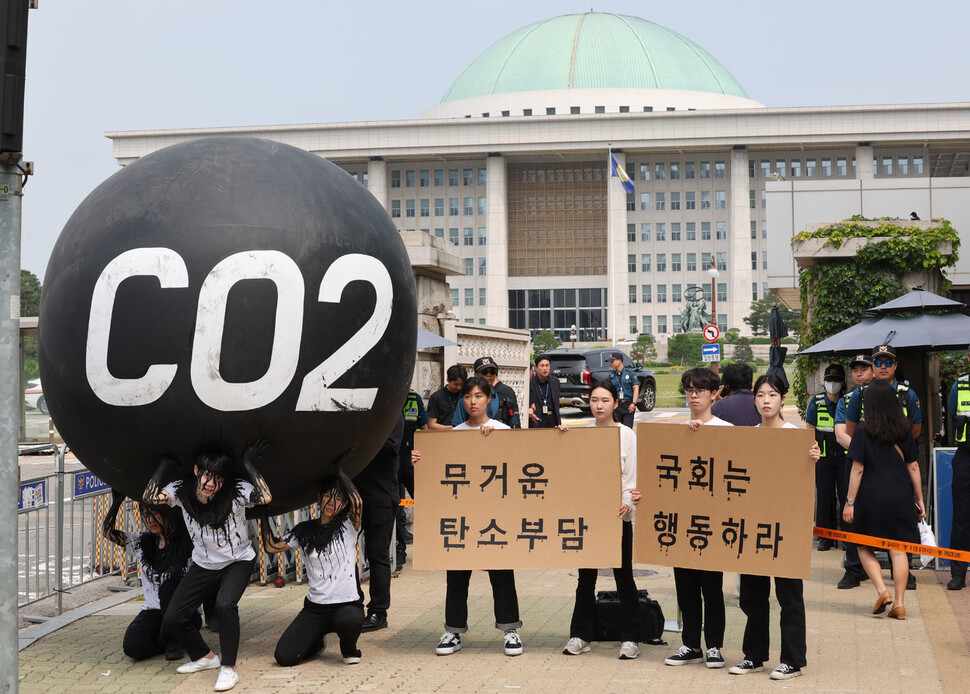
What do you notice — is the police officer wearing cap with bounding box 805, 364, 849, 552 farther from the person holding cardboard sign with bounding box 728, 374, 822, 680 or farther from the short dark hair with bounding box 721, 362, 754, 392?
the person holding cardboard sign with bounding box 728, 374, 822, 680

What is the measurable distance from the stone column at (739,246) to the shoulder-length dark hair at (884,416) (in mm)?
87321

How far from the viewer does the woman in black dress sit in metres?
7.81

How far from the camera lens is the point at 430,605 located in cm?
863

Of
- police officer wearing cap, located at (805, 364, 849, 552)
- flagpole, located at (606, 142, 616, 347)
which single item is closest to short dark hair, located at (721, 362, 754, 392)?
police officer wearing cap, located at (805, 364, 849, 552)

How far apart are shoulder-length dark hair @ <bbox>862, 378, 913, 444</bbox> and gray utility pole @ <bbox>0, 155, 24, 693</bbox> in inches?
228

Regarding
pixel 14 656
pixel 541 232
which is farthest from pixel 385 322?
pixel 541 232

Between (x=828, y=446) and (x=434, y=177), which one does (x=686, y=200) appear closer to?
(x=434, y=177)

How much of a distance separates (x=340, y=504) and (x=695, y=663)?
7.89ft

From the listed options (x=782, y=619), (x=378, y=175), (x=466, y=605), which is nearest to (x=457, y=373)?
(x=466, y=605)

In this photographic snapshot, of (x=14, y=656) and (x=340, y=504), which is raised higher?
(x=340, y=504)

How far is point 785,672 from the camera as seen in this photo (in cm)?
635

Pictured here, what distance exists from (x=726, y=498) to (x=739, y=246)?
298 feet

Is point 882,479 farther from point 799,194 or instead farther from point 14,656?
point 799,194

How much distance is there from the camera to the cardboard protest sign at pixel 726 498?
6.60 meters
